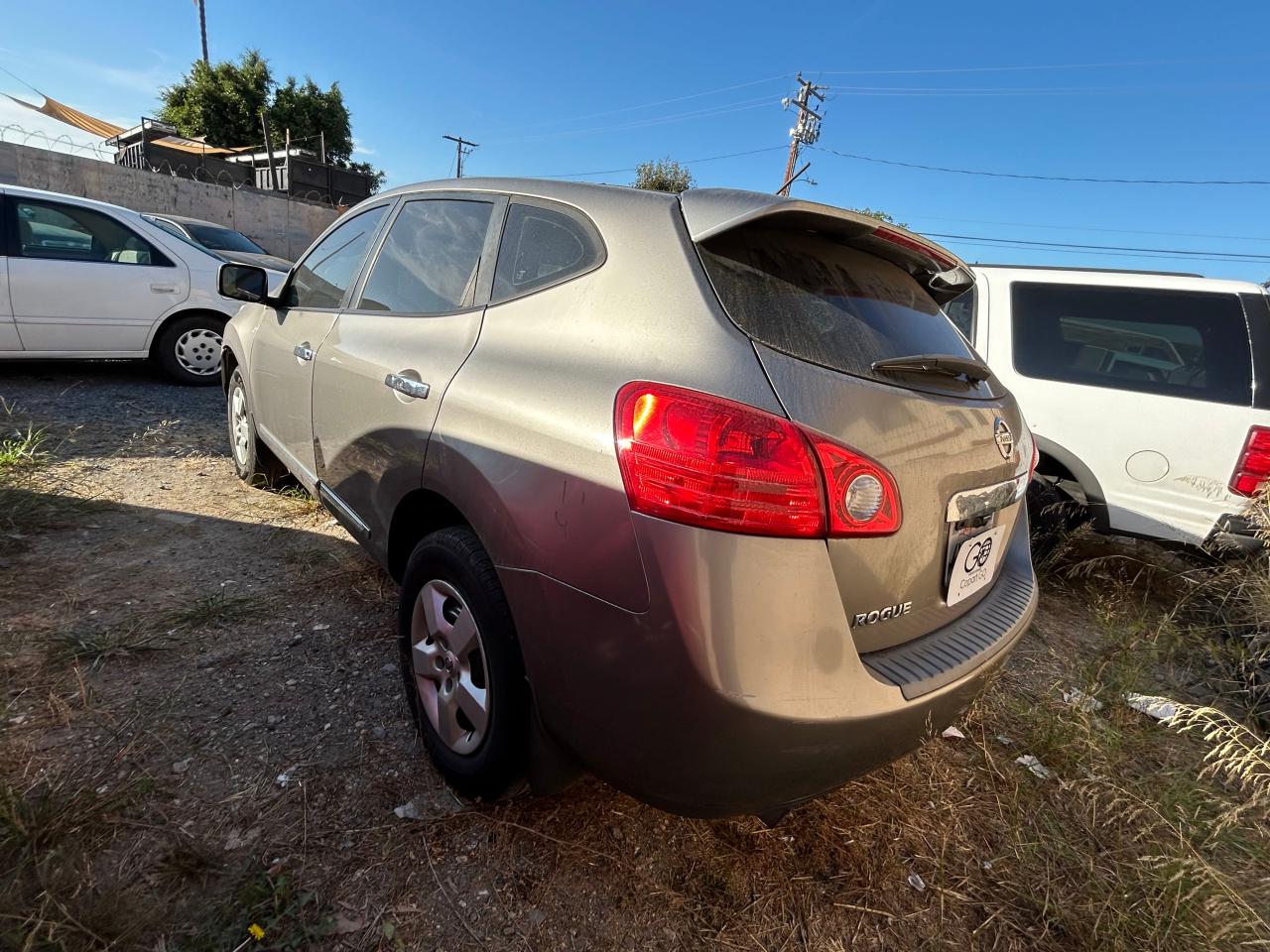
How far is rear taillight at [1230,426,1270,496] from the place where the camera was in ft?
10.0

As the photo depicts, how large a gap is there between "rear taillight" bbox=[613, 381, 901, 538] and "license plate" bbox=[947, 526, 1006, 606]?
1.57ft

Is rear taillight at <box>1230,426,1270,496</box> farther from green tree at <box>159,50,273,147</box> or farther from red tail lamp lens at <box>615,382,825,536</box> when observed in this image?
green tree at <box>159,50,273,147</box>

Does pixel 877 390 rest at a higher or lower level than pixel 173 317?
higher

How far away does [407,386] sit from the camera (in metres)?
1.92

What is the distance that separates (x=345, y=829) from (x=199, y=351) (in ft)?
18.9

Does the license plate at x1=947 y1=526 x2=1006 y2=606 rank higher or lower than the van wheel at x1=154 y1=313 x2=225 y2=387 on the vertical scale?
higher

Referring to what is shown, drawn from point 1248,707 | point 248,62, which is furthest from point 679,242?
point 248,62

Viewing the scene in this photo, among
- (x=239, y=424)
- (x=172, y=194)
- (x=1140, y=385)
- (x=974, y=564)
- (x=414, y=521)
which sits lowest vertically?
(x=239, y=424)

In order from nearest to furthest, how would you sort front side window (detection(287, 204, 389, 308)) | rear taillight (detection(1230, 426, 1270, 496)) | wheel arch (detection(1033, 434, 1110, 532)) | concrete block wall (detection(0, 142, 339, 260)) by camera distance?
front side window (detection(287, 204, 389, 308)) < rear taillight (detection(1230, 426, 1270, 496)) < wheel arch (detection(1033, 434, 1110, 532)) < concrete block wall (detection(0, 142, 339, 260))

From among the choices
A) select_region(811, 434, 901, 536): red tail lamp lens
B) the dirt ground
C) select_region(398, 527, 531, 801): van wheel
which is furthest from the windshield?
select_region(811, 434, 901, 536): red tail lamp lens

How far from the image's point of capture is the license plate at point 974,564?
5.19 ft

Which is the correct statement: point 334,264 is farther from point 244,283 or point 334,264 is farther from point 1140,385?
point 1140,385

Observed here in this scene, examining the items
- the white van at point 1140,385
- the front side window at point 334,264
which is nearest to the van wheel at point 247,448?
the front side window at point 334,264

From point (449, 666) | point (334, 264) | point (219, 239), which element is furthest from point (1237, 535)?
point (219, 239)
